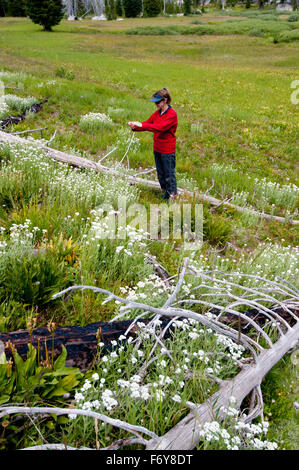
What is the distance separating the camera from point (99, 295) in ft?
10.7

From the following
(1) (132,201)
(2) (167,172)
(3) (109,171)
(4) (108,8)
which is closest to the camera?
(1) (132,201)

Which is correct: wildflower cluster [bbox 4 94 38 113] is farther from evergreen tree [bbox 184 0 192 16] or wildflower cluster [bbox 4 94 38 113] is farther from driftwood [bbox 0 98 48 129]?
evergreen tree [bbox 184 0 192 16]

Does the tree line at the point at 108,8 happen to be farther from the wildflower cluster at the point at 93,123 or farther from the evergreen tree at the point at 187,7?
the wildflower cluster at the point at 93,123

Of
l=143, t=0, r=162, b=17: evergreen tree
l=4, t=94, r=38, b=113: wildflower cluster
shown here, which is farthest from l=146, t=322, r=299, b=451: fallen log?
l=143, t=0, r=162, b=17: evergreen tree

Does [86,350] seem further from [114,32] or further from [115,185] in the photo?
[114,32]

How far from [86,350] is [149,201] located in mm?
4524

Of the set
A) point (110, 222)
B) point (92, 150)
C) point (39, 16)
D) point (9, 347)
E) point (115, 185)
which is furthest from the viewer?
point (39, 16)

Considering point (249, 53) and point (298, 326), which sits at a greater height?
point (249, 53)

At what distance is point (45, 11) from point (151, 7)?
5334 cm

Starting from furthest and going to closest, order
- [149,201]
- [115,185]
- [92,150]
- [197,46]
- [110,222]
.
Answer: [197,46], [92,150], [149,201], [115,185], [110,222]

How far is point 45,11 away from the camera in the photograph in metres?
53.8

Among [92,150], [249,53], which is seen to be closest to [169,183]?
[92,150]

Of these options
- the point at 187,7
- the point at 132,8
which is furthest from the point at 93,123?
the point at 187,7

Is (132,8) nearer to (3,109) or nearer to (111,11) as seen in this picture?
(111,11)
